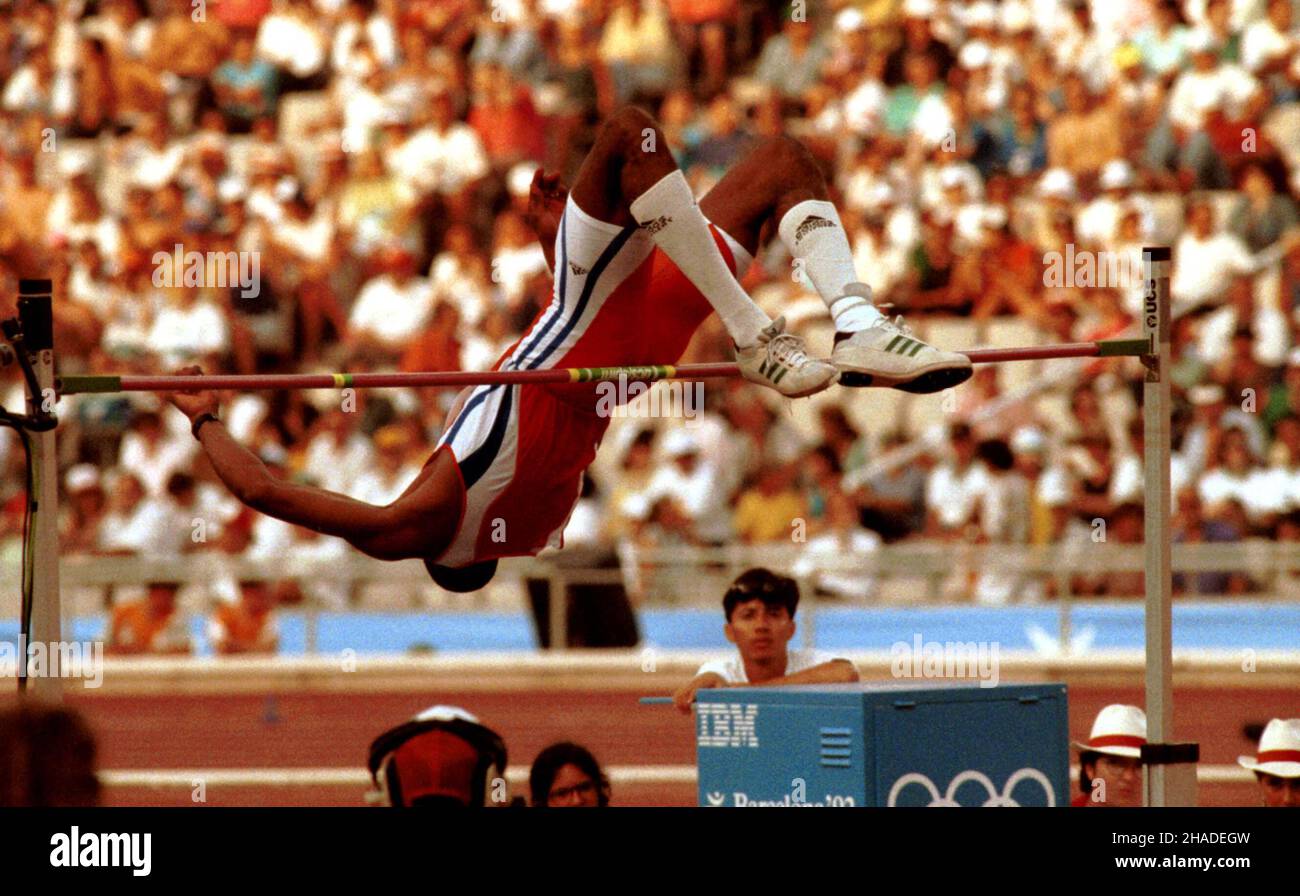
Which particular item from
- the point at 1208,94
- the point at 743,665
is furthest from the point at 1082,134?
the point at 743,665

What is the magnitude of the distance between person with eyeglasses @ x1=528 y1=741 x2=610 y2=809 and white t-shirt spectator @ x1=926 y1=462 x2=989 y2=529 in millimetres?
6202

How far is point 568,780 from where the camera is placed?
6207mm

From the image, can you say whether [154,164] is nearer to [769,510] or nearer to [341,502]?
[769,510]

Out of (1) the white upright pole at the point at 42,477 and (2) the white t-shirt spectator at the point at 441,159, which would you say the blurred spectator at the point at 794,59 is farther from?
(1) the white upright pole at the point at 42,477

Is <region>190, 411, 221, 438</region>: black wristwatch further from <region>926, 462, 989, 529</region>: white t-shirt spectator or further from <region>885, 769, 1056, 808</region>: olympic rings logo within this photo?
<region>926, 462, 989, 529</region>: white t-shirt spectator

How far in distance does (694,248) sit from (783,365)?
370 millimetres

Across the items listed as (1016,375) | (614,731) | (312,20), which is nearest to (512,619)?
(614,731)

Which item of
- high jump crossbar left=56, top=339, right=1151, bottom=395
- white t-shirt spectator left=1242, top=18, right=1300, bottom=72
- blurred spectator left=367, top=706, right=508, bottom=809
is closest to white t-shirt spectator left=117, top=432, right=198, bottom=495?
white t-shirt spectator left=1242, top=18, right=1300, bottom=72

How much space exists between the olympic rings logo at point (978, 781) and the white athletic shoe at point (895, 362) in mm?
948

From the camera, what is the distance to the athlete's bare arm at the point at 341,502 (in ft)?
21.0

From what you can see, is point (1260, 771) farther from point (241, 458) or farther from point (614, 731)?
point (614, 731)

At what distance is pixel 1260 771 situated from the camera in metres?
6.68

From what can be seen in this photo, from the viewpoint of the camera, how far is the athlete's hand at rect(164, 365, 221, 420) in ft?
21.3

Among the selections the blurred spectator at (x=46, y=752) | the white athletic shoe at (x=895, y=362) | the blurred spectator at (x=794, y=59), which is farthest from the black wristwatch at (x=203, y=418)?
the blurred spectator at (x=794, y=59)
